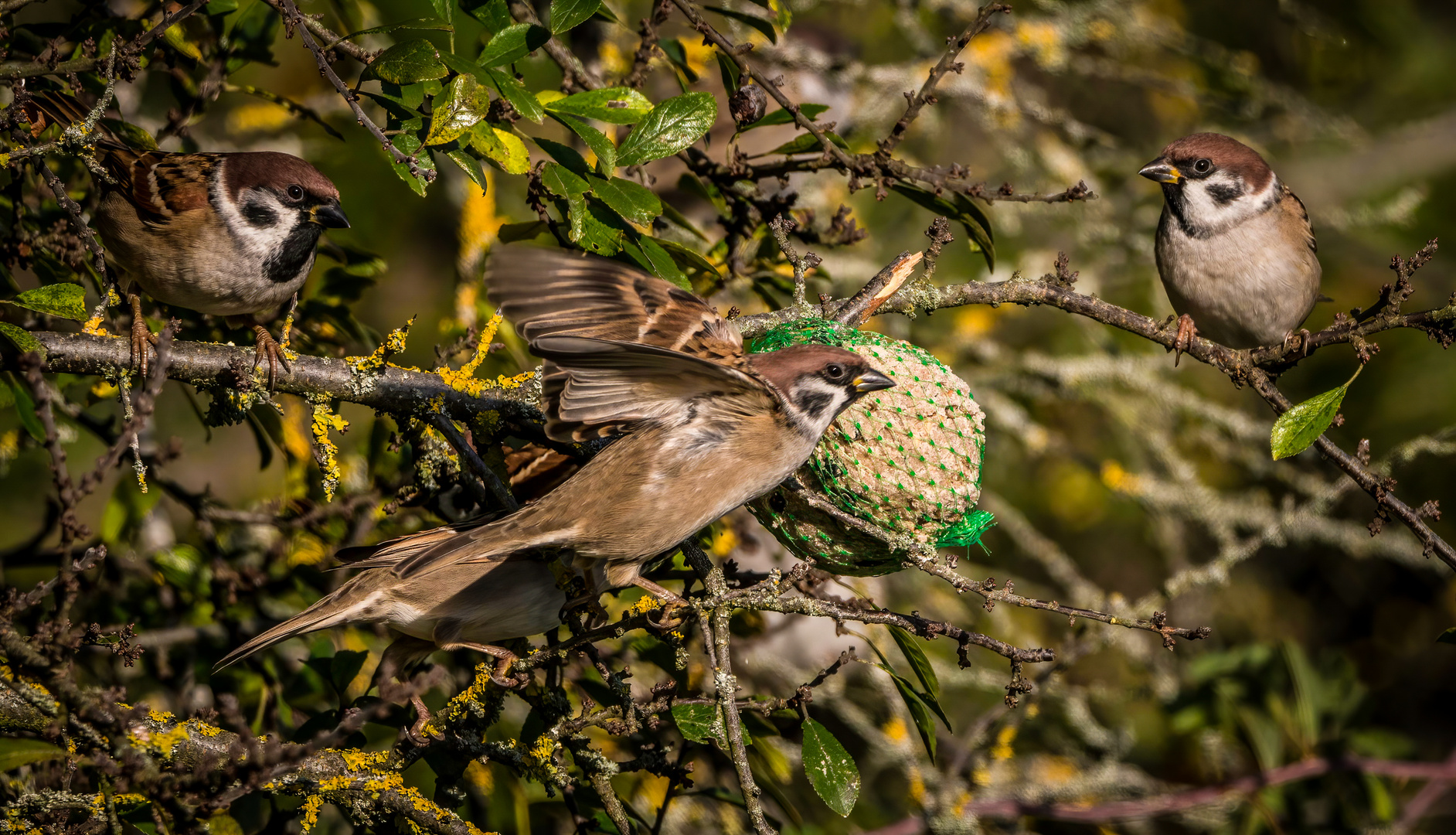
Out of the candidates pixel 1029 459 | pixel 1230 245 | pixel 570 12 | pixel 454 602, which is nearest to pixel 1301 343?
pixel 1230 245

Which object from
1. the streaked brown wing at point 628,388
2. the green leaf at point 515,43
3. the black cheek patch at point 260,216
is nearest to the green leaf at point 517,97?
the green leaf at point 515,43

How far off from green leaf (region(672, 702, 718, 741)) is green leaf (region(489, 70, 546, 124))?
1.42 meters

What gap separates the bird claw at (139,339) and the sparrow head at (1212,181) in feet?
11.5

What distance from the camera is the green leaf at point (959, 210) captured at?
320cm

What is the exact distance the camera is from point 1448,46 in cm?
824

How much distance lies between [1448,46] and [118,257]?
29.5 feet

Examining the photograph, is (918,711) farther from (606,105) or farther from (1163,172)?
(1163,172)

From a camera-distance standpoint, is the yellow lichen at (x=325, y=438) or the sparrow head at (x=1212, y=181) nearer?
the yellow lichen at (x=325, y=438)

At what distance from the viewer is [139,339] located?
303 cm

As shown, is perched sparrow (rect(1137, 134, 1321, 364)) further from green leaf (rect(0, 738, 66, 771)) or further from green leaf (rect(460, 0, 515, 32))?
green leaf (rect(0, 738, 66, 771))

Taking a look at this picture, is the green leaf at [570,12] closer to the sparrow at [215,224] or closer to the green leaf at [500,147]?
the green leaf at [500,147]

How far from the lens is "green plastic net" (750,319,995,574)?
9.57ft

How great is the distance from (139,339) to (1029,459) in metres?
5.70

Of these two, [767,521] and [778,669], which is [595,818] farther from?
[778,669]
